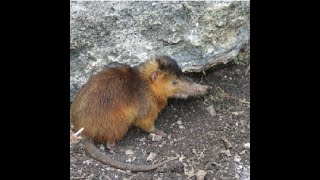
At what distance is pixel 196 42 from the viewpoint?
20.2ft

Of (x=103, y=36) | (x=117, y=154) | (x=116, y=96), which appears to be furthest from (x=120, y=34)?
(x=117, y=154)

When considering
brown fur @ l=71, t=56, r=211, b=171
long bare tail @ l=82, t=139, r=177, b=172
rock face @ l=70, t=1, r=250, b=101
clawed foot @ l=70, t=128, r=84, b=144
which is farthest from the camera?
rock face @ l=70, t=1, r=250, b=101

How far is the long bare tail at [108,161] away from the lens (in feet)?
18.2

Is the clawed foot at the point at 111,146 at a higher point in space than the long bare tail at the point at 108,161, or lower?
higher

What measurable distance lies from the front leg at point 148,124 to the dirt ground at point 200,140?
0.07m

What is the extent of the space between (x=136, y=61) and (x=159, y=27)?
0.41m

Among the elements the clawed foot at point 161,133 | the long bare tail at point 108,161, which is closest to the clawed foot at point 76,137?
the long bare tail at point 108,161

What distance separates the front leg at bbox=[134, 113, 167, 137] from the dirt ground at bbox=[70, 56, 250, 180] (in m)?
0.07

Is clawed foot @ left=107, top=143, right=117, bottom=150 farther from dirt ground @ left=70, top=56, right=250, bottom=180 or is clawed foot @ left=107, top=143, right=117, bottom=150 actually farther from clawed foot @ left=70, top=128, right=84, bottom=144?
clawed foot @ left=70, top=128, right=84, bottom=144

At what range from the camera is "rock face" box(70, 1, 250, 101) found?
597 centimetres

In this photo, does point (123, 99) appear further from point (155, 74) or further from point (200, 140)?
point (200, 140)

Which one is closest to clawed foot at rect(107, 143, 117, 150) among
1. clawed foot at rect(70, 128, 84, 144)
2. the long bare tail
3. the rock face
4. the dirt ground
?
the dirt ground

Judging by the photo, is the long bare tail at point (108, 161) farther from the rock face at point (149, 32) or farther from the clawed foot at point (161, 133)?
the rock face at point (149, 32)

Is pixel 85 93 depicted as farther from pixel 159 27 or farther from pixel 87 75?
pixel 159 27
